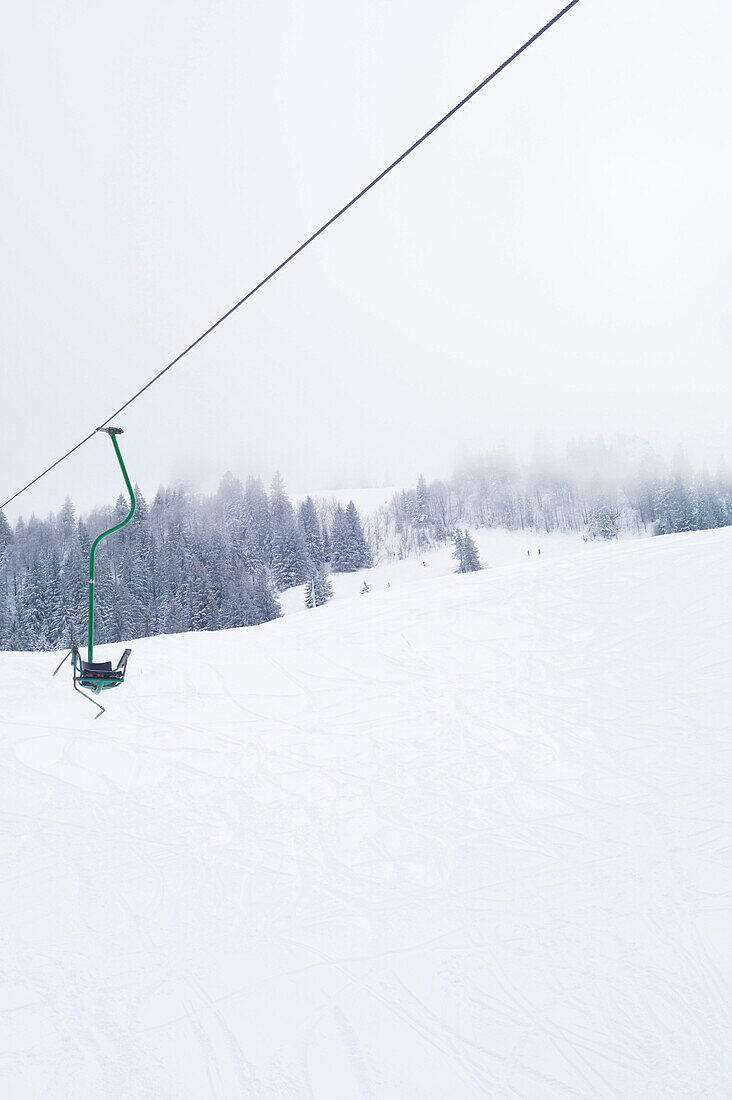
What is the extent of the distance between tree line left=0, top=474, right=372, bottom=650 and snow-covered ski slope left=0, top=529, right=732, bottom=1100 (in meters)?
44.1

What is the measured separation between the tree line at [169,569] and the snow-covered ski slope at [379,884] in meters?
44.1

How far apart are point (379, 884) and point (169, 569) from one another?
222 ft

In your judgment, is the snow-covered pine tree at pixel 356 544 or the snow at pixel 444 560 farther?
the snow-covered pine tree at pixel 356 544

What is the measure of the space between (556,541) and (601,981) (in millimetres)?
95376

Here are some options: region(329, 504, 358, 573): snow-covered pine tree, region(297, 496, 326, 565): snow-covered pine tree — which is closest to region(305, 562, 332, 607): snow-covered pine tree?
region(297, 496, 326, 565): snow-covered pine tree

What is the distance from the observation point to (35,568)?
6506 centimetres

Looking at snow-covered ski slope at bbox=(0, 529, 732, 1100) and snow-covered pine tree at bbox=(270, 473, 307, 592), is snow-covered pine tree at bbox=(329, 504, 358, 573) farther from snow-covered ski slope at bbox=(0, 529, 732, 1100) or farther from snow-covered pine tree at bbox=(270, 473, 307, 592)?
snow-covered ski slope at bbox=(0, 529, 732, 1100)

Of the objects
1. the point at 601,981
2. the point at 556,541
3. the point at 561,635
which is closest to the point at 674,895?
the point at 601,981

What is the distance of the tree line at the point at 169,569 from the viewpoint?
55.6 m

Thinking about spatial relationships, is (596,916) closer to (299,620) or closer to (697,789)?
(697,789)

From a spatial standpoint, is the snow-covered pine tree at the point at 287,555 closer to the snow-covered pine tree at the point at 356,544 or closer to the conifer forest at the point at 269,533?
the conifer forest at the point at 269,533

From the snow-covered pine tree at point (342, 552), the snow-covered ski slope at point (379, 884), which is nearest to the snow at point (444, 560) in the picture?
the snow-covered pine tree at point (342, 552)

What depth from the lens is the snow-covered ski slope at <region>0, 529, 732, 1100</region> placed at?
14.1 ft

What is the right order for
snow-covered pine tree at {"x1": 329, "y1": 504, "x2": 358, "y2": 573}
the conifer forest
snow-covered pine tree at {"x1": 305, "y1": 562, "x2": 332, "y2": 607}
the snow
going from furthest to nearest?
snow-covered pine tree at {"x1": 329, "y1": 504, "x2": 358, "y2": 573} → the snow → snow-covered pine tree at {"x1": 305, "y1": 562, "x2": 332, "y2": 607} → the conifer forest
